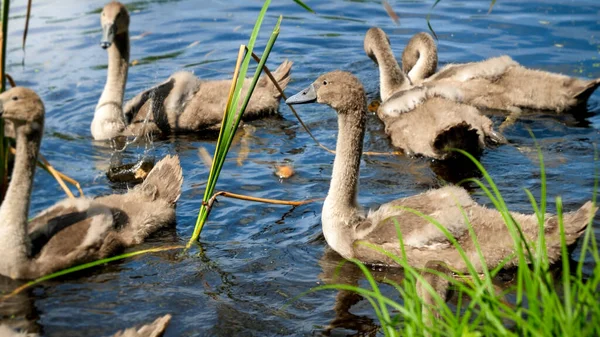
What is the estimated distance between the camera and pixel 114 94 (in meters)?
10.5

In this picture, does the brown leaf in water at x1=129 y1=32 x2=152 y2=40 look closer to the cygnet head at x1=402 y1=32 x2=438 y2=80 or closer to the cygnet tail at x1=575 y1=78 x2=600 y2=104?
the cygnet head at x1=402 y1=32 x2=438 y2=80

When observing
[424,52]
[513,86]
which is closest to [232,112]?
[513,86]

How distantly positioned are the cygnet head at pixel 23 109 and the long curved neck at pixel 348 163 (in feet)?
7.58

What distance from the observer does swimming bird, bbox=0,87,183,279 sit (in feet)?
21.7

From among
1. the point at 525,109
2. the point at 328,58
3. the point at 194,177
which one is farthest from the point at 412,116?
the point at 328,58

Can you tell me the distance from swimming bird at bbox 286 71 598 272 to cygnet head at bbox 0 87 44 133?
2.06 metres

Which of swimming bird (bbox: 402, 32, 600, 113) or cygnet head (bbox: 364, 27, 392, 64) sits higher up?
cygnet head (bbox: 364, 27, 392, 64)

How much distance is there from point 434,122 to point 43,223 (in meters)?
4.13

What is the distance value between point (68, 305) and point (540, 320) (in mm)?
3620

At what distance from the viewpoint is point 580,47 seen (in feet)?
40.9

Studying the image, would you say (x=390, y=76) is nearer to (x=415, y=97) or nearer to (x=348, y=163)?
(x=415, y=97)

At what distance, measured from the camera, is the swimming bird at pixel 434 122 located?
8.91 metres

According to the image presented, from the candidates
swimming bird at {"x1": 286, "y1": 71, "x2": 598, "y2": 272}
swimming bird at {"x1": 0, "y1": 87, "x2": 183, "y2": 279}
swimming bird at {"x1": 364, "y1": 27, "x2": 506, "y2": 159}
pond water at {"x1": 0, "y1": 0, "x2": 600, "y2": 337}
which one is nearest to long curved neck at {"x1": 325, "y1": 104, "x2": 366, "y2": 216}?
swimming bird at {"x1": 286, "y1": 71, "x2": 598, "y2": 272}

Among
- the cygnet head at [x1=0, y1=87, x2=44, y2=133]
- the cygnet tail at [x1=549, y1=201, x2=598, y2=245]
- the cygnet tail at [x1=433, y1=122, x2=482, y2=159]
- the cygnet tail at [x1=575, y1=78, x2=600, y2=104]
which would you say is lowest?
the cygnet tail at [x1=433, y1=122, x2=482, y2=159]
